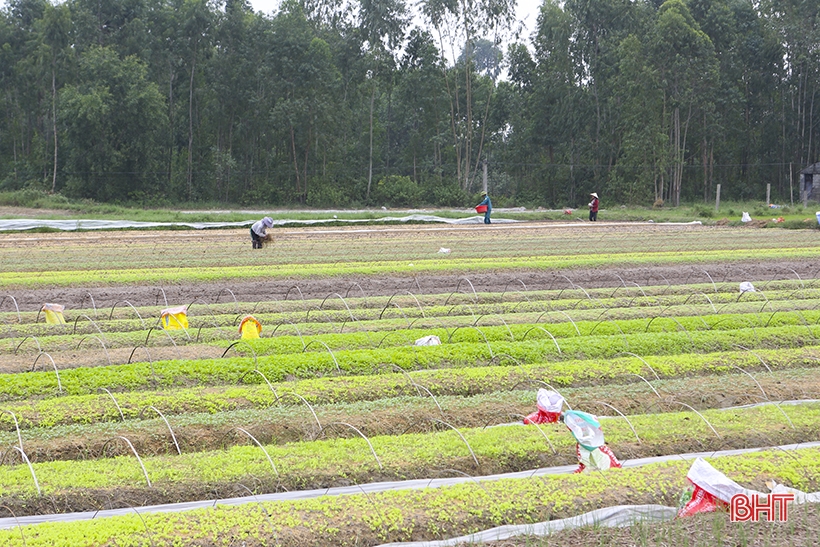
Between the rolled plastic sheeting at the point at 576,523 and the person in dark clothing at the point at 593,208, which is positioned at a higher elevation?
the person in dark clothing at the point at 593,208

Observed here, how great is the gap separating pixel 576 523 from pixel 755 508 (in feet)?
4.90

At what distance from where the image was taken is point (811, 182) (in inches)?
1911

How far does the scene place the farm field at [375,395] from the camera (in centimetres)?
695

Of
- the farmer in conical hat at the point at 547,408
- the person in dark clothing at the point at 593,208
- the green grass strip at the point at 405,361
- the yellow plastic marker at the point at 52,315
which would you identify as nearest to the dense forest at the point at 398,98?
the person in dark clothing at the point at 593,208

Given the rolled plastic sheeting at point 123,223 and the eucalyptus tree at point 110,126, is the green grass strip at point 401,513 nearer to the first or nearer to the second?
the rolled plastic sheeting at point 123,223

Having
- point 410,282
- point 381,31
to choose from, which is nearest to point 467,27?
point 381,31

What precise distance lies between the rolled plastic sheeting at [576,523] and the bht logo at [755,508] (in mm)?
471

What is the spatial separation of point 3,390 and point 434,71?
159 ft

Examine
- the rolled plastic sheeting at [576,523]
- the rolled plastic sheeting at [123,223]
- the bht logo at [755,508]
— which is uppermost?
the rolled plastic sheeting at [123,223]

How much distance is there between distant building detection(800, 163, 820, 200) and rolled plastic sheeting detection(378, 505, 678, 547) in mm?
45971

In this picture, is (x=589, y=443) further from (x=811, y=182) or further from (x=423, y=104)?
(x=423, y=104)

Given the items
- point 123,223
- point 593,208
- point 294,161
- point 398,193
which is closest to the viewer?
point 123,223

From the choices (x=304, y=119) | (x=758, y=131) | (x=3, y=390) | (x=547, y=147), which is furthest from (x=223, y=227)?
(x=758, y=131)

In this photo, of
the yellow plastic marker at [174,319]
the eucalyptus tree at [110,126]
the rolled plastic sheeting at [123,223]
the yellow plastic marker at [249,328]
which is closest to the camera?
the yellow plastic marker at [249,328]
